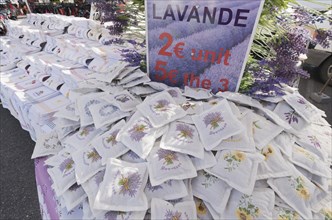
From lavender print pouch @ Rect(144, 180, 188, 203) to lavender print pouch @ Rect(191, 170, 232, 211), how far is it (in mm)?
44

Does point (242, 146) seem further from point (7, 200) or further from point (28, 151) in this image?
point (28, 151)

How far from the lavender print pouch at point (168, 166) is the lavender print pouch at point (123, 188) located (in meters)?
0.03

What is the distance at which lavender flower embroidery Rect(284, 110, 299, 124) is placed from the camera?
2.19 feet

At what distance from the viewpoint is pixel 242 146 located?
1.84ft

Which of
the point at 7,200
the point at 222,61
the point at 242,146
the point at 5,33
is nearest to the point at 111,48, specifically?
the point at 222,61

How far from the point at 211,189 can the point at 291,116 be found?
0.38 metres

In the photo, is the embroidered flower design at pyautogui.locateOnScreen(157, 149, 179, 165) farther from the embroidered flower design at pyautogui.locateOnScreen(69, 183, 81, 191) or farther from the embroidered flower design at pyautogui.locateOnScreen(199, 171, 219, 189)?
the embroidered flower design at pyautogui.locateOnScreen(69, 183, 81, 191)

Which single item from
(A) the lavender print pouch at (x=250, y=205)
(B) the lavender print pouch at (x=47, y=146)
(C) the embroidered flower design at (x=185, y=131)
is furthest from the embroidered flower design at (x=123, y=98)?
(A) the lavender print pouch at (x=250, y=205)

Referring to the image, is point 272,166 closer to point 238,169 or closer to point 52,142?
point 238,169

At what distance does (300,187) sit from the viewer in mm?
539

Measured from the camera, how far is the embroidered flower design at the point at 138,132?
22.8 inches

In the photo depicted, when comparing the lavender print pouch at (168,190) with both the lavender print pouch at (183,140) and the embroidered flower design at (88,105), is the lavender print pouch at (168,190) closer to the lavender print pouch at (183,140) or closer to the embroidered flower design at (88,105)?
the lavender print pouch at (183,140)

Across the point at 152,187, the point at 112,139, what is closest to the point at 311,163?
the point at 152,187

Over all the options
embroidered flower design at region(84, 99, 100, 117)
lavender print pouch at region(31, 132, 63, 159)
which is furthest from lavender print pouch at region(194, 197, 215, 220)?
lavender print pouch at region(31, 132, 63, 159)
